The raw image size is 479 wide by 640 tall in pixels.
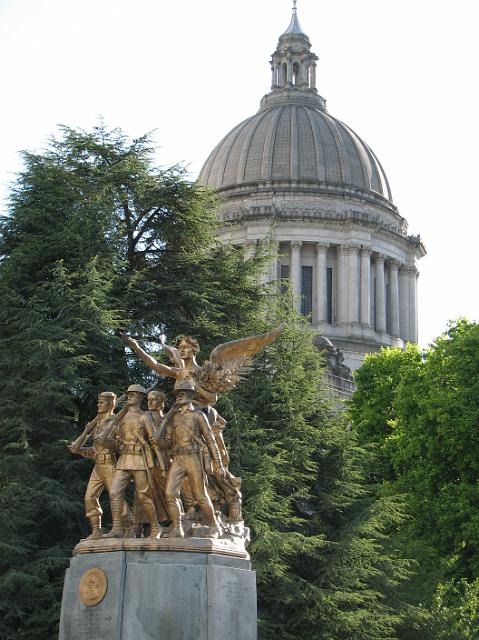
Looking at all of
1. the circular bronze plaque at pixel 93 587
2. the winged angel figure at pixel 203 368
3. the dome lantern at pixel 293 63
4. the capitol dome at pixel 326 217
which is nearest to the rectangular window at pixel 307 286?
the capitol dome at pixel 326 217

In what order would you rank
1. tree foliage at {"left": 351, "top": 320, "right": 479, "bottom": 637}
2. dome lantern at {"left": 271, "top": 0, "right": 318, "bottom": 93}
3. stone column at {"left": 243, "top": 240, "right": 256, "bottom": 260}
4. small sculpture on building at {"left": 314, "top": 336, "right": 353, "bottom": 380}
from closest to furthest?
tree foliage at {"left": 351, "top": 320, "right": 479, "bottom": 637} < stone column at {"left": 243, "top": 240, "right": 256, "bottom": 260} < small sculpture on building at {"left": 314, "top": 336, "right": 353, "bottom": 380} < dome lantern at {"left": 271, "top": 0, "right": 318, "bottom": 93}

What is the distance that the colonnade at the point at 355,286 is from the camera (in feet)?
239

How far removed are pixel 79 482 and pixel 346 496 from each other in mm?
7058

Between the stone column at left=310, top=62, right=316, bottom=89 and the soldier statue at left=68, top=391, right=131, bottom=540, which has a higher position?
the stone column at left=310, top=62, right=316, bottom=89

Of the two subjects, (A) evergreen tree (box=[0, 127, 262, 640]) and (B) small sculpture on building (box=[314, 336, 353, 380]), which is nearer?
(A) evergreen tree (box=[0, 127, 262, 640])

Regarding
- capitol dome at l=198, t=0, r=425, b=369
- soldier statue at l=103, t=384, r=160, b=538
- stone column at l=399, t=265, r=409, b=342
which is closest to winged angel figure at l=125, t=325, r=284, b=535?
soldier statue at l=103, t=384, r=160, b=538

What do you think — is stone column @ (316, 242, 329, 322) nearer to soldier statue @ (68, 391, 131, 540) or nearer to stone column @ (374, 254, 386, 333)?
stone column @ (374, 254, 386, 333)

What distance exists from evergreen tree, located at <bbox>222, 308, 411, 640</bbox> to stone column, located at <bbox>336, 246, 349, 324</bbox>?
41999 mm

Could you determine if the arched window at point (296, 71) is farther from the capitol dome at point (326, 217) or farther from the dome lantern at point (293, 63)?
the capitol dome at point (326, 217)

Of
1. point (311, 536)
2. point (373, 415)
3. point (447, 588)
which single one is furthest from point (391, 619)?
point (373, 415)

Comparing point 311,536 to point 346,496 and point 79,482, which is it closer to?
point 346,496

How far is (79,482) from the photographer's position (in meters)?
25.2

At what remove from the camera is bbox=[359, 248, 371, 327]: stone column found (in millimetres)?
73062

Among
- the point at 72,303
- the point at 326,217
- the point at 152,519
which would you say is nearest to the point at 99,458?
the point at 152,519
